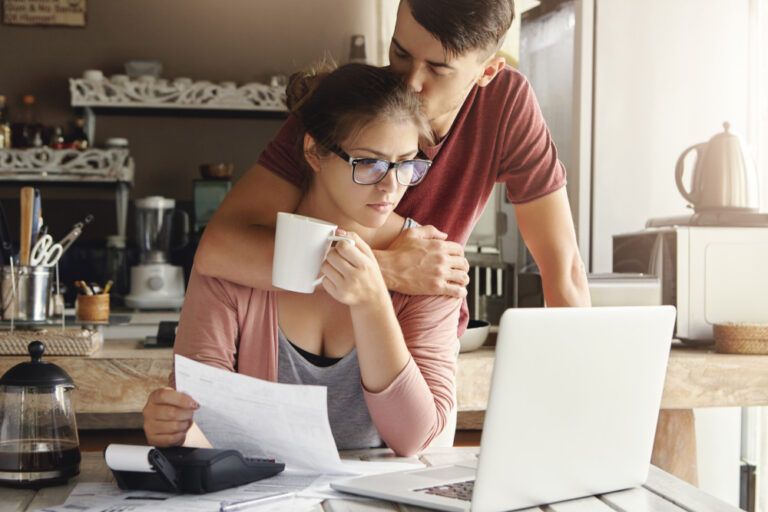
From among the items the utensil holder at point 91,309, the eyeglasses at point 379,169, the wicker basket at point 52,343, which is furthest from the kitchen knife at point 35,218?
the eyeglasses at point 379,169

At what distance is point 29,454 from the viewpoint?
89cm

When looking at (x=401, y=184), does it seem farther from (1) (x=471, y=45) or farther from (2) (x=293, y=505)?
(2) (x=293, y=505)

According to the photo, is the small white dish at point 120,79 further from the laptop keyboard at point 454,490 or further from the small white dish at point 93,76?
the laptop keyboard at point 454,490

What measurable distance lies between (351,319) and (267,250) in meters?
0.15

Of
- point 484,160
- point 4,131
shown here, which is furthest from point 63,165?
point 484,160

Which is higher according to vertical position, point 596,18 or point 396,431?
point 596,18

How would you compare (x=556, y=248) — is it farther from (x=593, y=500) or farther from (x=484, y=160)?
(x=593, y=500)

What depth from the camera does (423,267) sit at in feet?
3.70

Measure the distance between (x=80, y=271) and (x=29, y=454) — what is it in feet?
9.50

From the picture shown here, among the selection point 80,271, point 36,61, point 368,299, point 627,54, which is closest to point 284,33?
point 36,61

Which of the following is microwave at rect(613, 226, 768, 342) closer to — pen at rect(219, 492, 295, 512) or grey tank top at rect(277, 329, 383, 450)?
grey tank top at rect(277, 329, 383, 450)

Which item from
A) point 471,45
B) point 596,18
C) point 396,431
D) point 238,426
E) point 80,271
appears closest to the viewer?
point 238,426

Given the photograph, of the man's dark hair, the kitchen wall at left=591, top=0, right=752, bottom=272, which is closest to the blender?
the kitchen wall at left=591, top=0, right=752, bottom=272

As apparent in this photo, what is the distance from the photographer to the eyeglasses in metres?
1.06
